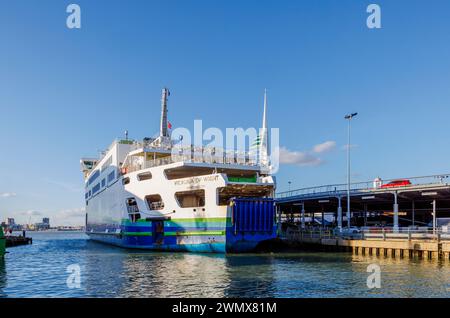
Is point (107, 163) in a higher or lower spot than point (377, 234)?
higher

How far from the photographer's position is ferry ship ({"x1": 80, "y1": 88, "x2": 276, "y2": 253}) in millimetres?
31062

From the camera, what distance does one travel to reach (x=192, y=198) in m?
34.8

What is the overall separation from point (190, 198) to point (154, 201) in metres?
4.33

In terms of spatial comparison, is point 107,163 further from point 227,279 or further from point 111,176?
point 227,279

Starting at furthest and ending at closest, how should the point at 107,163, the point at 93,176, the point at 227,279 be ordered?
the point at 93,176
the point at 107,163
the point at 227,279

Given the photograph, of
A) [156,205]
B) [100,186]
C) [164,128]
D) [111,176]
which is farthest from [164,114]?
[100,186]

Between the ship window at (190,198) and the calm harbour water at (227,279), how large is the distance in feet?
22.6

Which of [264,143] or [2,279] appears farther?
[264,143]

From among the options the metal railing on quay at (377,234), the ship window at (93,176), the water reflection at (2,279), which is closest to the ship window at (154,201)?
the water reflection at (2,279)

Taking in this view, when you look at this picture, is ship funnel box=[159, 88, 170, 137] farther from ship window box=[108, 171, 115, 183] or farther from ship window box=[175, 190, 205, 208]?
ship window box=[175, 190, 205, 208]

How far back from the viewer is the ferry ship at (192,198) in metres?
31.1
